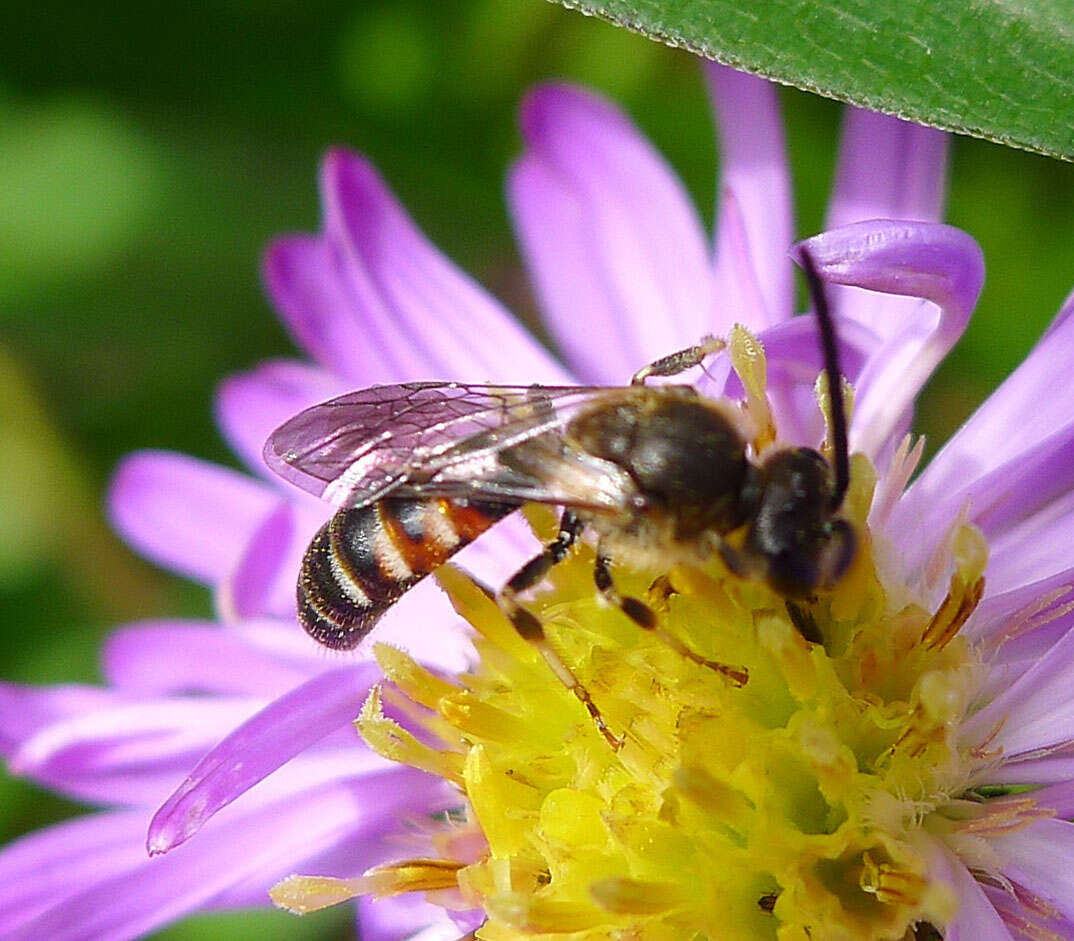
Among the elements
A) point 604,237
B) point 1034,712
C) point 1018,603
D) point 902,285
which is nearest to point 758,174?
point 604,237

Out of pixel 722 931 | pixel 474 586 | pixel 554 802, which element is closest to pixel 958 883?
pixel 722 931

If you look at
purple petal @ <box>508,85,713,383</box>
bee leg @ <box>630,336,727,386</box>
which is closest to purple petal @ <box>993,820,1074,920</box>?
bee leg @ <box>630,336,727,386</box>

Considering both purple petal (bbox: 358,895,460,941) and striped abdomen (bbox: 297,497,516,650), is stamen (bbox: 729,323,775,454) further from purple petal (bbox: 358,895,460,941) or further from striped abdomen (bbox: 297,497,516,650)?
purple petal (bbox: 358,895,460,941)

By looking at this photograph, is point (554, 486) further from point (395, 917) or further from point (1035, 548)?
point (395, 917)

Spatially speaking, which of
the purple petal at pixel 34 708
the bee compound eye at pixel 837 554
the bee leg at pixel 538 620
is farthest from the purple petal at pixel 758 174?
the purple petal at pixel 34 708

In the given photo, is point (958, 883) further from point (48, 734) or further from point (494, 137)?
point (494, 137)
